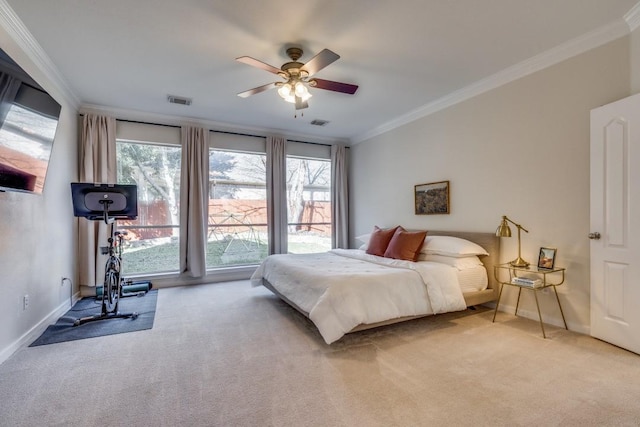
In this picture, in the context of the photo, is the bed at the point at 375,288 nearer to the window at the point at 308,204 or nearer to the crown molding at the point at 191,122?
the window at the point at 308,204

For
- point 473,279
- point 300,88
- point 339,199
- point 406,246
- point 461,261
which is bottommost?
point 473,279

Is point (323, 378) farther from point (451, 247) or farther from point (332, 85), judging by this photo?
point (332, 85)

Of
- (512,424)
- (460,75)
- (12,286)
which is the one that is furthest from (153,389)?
(460,75)

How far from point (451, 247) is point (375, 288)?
1385 millimetres

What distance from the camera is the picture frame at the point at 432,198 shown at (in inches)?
170

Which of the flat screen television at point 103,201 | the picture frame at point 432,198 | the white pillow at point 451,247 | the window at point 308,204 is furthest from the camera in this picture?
the window at point 308,204

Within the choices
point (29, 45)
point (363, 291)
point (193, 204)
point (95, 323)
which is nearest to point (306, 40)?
point (363, 291)

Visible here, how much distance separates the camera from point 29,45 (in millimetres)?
2828

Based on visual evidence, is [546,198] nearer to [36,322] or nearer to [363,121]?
[363,121]

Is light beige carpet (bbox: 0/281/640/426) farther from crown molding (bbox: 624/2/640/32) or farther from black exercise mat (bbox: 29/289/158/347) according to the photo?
crown molding (bbox: 624/2/640/32)

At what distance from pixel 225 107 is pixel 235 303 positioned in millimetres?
2971

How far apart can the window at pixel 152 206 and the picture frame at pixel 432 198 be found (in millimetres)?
4062

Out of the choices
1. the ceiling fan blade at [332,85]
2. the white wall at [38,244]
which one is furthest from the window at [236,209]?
the ceiling fan blade at [332,85]

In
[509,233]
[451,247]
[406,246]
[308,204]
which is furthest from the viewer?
[308,204]
